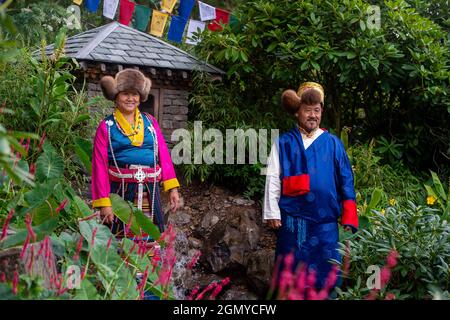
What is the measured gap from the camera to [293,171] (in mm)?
4559

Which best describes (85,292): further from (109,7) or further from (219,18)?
(219,18)

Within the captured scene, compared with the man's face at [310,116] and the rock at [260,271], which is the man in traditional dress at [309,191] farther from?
the rock at [260,271]

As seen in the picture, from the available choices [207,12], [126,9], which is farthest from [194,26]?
[126,9]

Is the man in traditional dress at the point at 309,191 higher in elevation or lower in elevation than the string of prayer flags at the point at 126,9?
lower

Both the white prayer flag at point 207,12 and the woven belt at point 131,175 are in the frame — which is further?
the white prayer flag at point 207,12

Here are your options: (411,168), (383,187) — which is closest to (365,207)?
(383,187)

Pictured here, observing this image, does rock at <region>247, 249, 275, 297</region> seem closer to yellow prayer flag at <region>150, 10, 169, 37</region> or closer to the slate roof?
the slate roof

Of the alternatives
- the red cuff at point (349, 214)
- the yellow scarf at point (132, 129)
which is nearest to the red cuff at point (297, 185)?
the red cuff at point (349, 214)

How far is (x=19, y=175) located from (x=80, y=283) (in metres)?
0.89

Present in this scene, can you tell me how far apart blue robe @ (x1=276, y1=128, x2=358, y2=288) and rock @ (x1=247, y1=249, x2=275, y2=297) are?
4.70 feet

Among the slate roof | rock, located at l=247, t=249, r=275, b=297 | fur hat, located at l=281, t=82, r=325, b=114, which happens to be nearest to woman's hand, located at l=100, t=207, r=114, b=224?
fur hat, located at l=281, t=82, r=325, b=114

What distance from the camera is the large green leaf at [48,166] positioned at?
418 centimetres

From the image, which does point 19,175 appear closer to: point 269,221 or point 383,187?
point 269,221

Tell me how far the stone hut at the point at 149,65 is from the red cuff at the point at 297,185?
11.3ft
